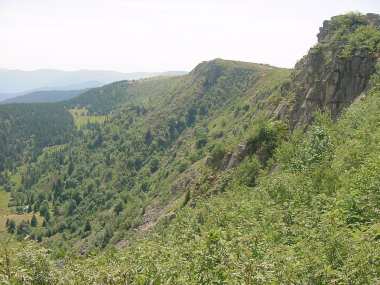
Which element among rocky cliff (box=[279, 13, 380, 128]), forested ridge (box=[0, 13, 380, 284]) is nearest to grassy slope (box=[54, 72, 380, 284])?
forested ridge (box=[0, 13, 380, 284])

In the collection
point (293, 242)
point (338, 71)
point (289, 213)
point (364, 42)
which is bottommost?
point (293, 242)

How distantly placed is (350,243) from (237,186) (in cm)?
3331

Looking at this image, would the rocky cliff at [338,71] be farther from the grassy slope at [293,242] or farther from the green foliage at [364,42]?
the grassy slope at [293,242]

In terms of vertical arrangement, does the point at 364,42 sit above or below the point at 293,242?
above

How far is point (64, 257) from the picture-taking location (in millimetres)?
15328

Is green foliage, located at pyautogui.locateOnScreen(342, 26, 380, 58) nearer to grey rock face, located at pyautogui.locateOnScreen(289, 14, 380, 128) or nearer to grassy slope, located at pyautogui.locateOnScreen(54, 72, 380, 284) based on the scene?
grey rock face, located at pyautogui.locateOnScreen(289, 14, 380, 128)

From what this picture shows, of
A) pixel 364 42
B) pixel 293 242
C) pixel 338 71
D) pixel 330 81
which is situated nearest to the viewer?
pixel 293 242

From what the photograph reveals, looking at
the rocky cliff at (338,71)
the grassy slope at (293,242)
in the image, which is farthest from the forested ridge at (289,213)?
the rocky cliff at (338,71)

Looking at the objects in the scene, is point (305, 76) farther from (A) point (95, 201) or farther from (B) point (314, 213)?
(A) point (95, 201)

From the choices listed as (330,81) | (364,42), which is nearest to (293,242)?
(330,81)

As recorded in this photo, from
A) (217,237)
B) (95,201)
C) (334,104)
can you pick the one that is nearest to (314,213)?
(217,237)

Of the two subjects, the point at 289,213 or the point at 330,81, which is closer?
the point at 289,213

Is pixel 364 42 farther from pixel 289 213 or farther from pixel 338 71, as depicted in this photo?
pixel 289 213

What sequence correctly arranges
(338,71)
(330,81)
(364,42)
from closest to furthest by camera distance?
(364,42) < (338,71) < (330,81)
